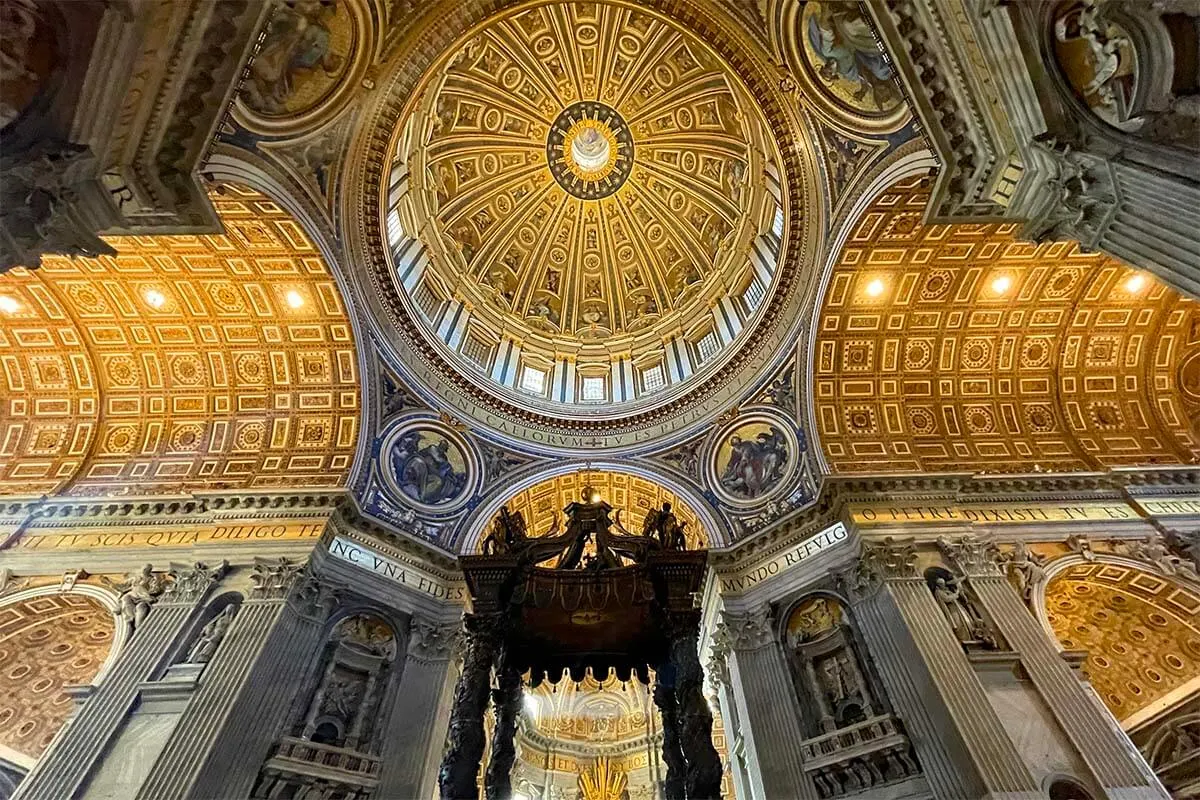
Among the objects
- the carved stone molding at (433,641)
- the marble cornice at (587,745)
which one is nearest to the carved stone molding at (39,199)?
the carved stone molding at (433,641)

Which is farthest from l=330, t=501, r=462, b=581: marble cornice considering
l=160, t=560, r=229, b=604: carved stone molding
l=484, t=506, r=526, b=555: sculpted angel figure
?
l=484, t=506, r=526, b=555: sculpted angel figure

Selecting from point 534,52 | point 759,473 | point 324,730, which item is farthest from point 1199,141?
point 534,52

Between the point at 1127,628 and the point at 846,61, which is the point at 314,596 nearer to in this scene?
the point at 846,61

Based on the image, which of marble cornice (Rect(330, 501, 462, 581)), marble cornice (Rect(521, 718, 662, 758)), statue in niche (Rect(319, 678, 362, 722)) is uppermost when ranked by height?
marble cornice (Rect(330, 501, 462, 581))

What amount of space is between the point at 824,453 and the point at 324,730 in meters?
12.3

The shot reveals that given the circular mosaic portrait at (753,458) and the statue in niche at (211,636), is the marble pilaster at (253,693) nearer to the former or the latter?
the statue in niche at (211,636)

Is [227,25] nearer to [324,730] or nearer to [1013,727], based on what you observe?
[324,730]

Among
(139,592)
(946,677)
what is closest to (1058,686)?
(946,677)

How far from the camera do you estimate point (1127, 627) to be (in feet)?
39.9

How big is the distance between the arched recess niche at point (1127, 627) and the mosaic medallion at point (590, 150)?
19.0m

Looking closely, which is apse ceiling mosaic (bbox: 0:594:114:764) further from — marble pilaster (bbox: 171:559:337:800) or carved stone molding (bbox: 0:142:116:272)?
carved stone molding (bbox: 0:142:116:272)

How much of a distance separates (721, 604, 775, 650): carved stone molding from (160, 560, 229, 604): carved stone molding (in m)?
10.8

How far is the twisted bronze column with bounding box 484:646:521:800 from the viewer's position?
7312 mm

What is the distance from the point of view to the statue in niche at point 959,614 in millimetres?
10469
